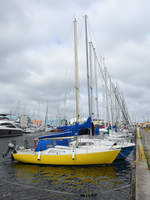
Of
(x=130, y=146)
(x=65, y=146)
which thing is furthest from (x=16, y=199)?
(x=130, y=146)

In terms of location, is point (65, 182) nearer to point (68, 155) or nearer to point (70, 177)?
point (70, 177)

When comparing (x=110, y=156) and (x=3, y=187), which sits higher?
(x=110, y=156)

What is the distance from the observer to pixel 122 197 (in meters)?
9.66

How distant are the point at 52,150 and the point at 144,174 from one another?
7920 mm

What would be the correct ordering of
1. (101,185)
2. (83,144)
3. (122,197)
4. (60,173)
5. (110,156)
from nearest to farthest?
(122,197)
(101,185)
(60,173)
(110,156)
(83,144)

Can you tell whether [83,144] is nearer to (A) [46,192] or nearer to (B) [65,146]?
(B) [65,146]

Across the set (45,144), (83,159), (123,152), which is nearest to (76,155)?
(83,159)

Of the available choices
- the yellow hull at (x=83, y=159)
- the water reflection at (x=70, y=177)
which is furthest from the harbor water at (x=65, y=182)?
the yellow hull at (x=83, y=159)

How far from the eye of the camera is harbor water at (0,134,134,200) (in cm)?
1012

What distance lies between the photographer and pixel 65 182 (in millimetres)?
12328

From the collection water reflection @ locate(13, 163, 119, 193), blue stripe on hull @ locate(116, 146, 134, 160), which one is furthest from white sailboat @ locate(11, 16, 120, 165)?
blue stripe on hull @ locate(116, 146, 134, 160)

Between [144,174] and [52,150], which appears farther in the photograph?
[52,150]

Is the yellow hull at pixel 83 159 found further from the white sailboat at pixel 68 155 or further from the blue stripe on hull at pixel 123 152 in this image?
the blue stripe on hull at pixel 123 152

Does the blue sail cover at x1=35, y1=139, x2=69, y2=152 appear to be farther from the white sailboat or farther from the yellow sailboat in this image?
the yellow sailboat
